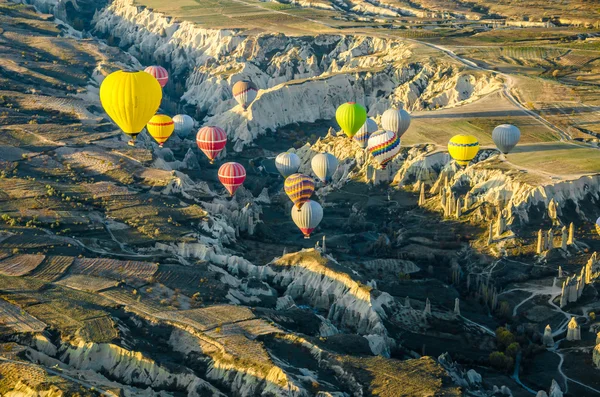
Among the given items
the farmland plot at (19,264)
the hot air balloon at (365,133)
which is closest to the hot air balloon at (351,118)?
the hot air balloon at (365,133)

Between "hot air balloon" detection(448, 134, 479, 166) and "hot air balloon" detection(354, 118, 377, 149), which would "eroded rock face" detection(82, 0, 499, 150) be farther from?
"hot air balloon" detection(448, 134, 479, 166)

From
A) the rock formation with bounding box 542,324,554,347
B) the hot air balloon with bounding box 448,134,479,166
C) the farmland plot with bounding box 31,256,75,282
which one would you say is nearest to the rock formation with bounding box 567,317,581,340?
the rock formation with bounding box 542,324,554,347

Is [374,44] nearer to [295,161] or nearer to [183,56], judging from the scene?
[183,56]

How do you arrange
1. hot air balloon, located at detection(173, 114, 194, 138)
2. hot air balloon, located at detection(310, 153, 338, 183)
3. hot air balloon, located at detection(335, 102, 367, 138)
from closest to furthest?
hot air balloon, located at detection(310, 153, 338, 183)
hot air balloon, located at detection(335, 102, 367, 138)
hot air balloon, located at detection(173, 114, 194, 138)

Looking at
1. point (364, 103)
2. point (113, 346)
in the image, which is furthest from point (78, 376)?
point (364, 103)

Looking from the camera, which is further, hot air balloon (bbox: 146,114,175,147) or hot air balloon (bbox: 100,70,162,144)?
hot air balloon (bbox: 146,114,175,147)

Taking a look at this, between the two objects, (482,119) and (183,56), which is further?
(183,56)

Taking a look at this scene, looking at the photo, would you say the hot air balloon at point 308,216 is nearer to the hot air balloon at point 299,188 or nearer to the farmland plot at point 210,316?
the hot air balloon at point 299,188
